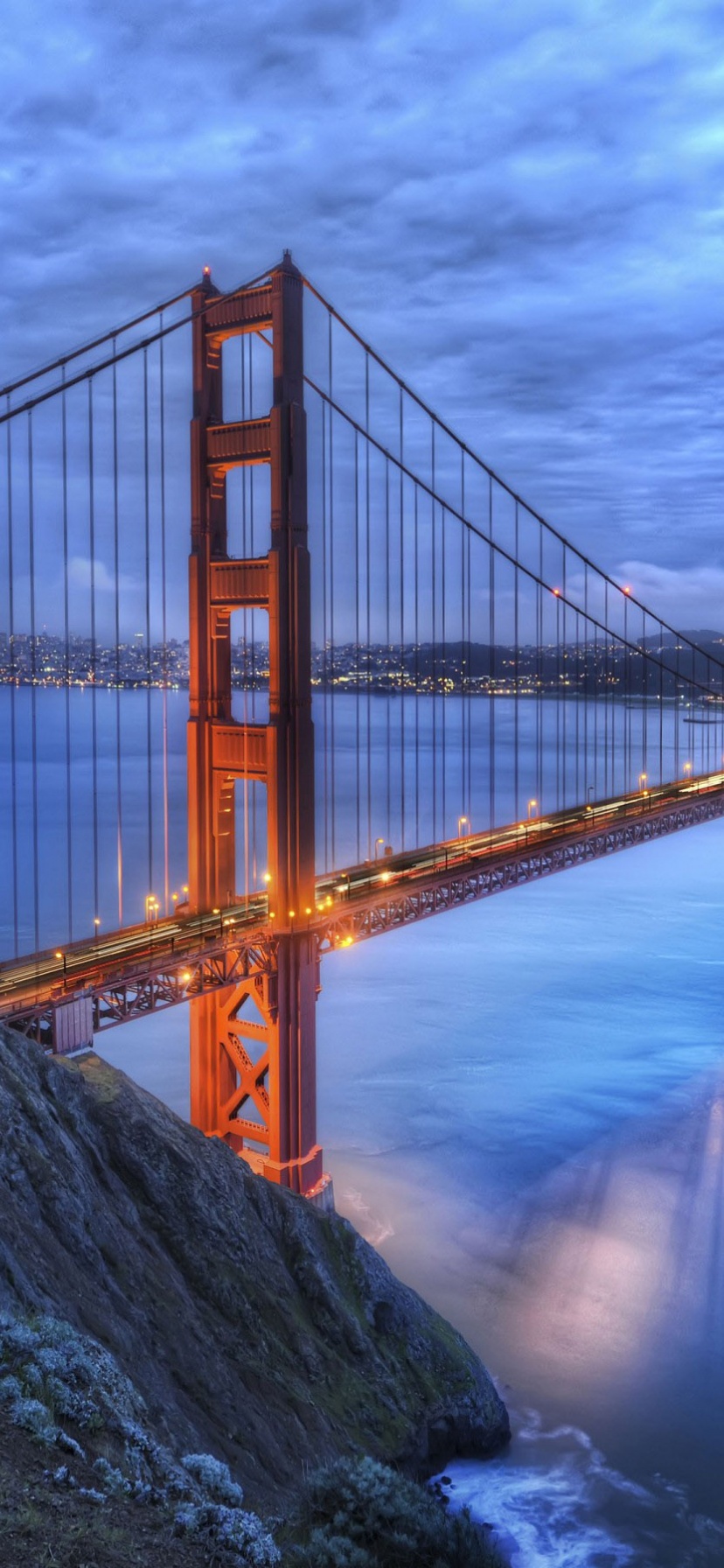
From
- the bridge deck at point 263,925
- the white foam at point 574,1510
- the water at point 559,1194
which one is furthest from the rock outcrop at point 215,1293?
the bridge deck at point 263,925

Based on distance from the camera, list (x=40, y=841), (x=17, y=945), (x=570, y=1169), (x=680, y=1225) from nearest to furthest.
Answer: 1. (x=680, y=1225)
2. (x=570, y=1169)
3. (x=17, y=945)
4. (x=40, y=841)

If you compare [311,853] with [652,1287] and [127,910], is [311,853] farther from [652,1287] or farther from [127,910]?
[127,910]

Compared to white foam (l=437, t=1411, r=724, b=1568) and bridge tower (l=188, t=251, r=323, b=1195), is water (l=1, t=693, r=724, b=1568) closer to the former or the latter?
white foam (l=437, t=1411, r=724, b=1568)

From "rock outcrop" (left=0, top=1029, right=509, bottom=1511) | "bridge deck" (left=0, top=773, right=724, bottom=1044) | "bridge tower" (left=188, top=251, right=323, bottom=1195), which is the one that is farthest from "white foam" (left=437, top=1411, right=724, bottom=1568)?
"bridge deck" (left=0, top=773, right=724, bottom=1044)

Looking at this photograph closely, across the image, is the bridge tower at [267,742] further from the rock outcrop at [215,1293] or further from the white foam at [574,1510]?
the white foam at [574,1510]

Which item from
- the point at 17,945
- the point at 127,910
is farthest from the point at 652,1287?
the point at 127,910

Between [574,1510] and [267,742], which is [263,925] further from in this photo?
[574,1510]

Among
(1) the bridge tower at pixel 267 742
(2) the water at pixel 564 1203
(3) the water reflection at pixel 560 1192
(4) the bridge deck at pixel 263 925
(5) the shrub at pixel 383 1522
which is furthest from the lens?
(1) the bridge tower at pixel 267 742
